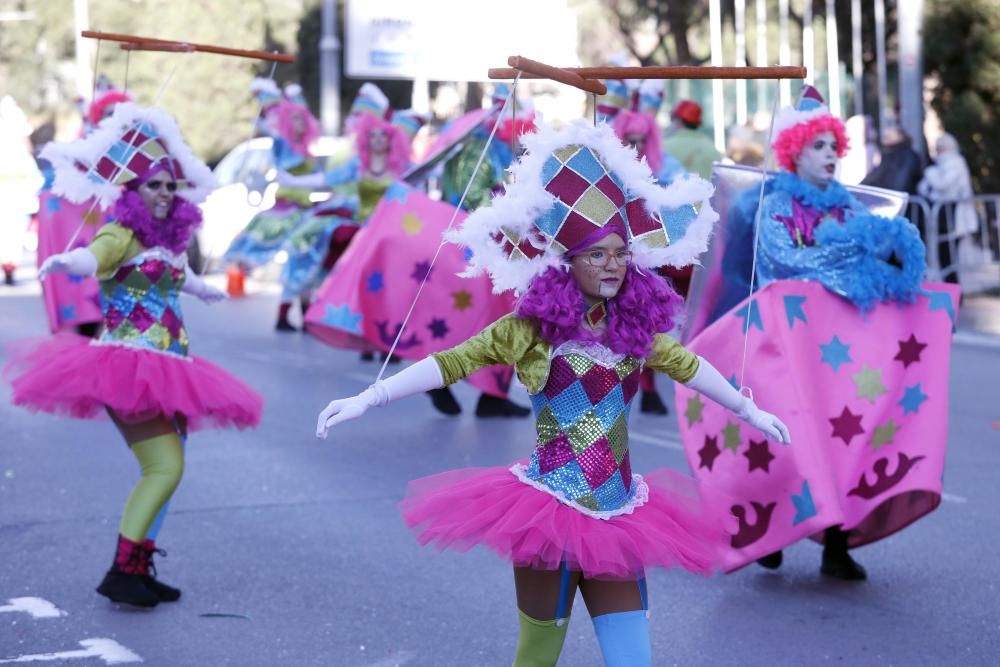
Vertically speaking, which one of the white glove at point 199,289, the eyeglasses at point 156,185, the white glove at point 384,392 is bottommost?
the white glove at point 384,392

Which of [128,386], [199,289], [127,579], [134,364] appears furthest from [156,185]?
[127,579]

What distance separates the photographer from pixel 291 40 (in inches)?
1729

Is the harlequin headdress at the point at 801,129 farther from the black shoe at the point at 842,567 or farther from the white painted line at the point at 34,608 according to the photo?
the white painted line at the point at 34,608

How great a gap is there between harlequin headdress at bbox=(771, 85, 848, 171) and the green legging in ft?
8.78

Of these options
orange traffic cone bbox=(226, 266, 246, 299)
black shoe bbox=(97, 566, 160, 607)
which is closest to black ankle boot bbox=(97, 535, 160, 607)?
black shoe bbox=(97, 566, 160, 607)

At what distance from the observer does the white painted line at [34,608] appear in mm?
6027

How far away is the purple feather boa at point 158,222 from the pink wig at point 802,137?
236cm

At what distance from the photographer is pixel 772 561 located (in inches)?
265

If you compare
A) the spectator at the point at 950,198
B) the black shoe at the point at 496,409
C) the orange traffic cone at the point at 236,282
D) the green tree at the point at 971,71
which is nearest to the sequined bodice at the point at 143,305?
the black shoe at the point at 496,409

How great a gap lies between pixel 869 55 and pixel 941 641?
89.0 ft

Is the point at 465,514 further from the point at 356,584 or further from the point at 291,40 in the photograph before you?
the point at 291,40

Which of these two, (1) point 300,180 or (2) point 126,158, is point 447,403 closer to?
(1) point 300,180

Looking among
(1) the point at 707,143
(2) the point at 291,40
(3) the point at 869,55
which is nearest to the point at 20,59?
(2) the point at 291,40

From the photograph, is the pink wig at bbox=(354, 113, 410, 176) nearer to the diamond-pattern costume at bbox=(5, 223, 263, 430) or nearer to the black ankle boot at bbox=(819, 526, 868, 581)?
the diamond-pattern costume at bbox=(5, 223, 263, 430)
